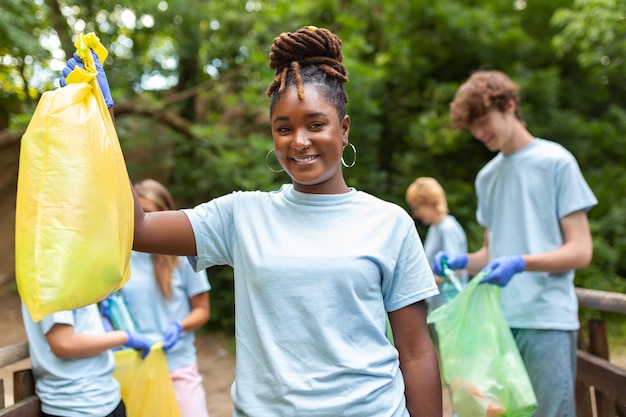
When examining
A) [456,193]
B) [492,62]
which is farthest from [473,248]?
[492,62]

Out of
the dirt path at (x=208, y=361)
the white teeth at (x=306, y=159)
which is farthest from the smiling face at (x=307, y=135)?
the dirt path at (x=208, y=361)

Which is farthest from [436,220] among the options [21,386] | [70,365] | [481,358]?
[21,386]

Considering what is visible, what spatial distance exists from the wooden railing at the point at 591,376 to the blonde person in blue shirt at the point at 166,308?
20.8 inches

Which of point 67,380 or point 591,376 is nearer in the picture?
point 67,380

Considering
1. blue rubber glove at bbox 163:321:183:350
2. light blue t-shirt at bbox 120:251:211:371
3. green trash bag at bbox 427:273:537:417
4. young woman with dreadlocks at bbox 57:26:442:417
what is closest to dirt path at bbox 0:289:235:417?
light blue t-shirt at bbox 120:251:211:371

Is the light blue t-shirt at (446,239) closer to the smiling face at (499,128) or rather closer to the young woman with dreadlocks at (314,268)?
the smiling face at (499,128)

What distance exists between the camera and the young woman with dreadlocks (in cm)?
125

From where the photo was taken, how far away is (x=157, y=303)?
2.61 metres

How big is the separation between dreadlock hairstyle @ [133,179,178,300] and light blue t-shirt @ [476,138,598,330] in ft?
4.70

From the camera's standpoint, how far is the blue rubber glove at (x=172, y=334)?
8.14 ft

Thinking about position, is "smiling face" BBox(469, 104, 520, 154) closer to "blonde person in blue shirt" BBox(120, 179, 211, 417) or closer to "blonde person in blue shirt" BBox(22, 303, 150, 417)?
"blonde person in blue shirt" BBox(120, 179, 211, 417)

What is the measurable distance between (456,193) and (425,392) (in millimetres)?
5997

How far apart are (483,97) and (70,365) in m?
1.87

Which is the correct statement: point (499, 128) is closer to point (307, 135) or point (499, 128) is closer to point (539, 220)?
point (539, 220)
